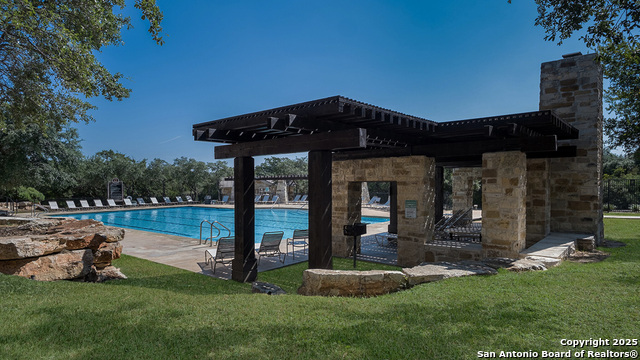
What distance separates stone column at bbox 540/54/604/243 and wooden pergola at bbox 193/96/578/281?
64.5 inches

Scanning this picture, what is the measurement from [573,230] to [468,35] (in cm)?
1042

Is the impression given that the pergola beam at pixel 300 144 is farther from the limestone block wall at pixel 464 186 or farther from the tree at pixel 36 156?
the limestone block wall at pixel 464 186

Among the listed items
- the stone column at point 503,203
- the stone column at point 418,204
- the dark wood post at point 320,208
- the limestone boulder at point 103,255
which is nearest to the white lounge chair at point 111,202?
the limestone boulder at point 103,255

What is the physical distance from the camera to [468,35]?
1564 cm

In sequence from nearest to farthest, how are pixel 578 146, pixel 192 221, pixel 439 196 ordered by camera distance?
pixel 578 146
pixel 439 196
pixel 192 221

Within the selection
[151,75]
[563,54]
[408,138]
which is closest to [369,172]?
→ [408,138]

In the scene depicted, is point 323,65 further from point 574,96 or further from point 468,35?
point 574,96

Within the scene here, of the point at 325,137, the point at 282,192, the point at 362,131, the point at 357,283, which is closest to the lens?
the point at 357,283

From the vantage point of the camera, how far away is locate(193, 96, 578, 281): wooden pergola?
5.24 m

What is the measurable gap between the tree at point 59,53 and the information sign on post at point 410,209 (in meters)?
7.20

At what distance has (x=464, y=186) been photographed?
1706 centimetres

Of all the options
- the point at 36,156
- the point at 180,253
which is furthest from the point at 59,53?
the point at 36,156

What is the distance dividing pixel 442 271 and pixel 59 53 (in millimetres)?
8450

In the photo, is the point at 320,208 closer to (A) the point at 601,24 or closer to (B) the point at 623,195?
(A) the point at 601,24
